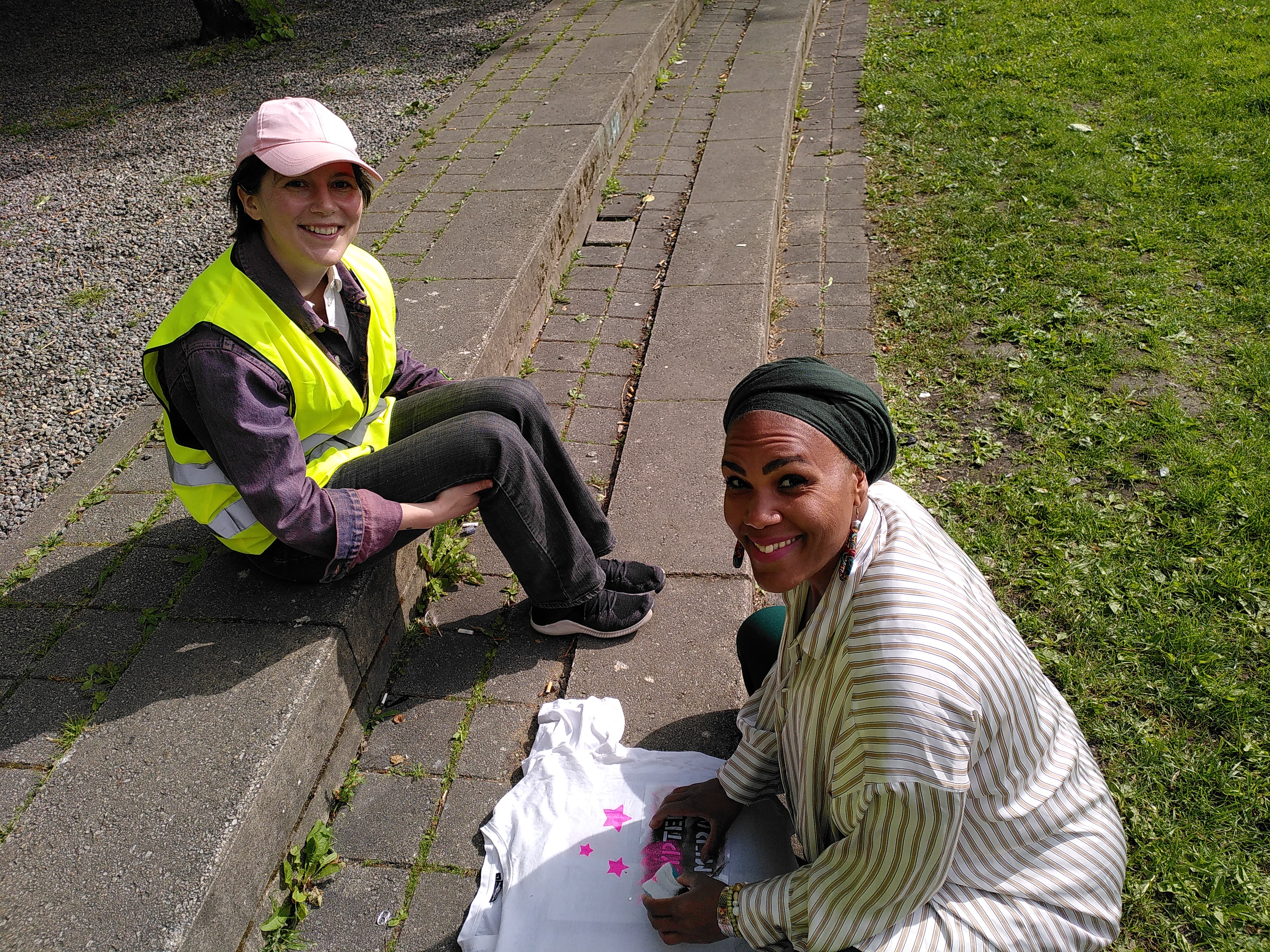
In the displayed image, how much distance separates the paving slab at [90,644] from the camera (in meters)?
2.61

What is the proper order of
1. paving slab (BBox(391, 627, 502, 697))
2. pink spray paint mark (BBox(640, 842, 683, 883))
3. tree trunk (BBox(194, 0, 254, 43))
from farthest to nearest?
tree trunk (BBox(194, 0, 254, 43)) → paving slab (BBox(391, 627, 502, 697)) → pink spray paint mark (BBox(640, 842, 683, 883))

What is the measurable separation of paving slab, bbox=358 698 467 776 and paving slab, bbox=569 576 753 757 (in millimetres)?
385

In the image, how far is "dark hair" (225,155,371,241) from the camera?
7.84 ft

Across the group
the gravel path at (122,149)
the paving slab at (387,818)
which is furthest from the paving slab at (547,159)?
the paving slab at (387,818)

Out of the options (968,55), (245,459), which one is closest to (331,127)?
(245,459)

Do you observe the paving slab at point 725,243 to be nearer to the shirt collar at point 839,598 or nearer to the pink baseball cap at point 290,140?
the pink baseball cap at point 290,140

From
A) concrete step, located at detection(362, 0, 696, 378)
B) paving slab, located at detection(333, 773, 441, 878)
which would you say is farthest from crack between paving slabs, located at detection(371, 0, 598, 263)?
paving slab, located at detection(333, 773, 441, 878)

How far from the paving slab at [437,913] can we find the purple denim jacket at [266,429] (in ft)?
2.81

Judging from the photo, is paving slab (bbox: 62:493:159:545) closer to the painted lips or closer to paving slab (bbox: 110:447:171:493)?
paving slab (bbox: 110:447:171:493)

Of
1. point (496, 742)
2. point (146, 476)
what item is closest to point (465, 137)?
point (146, 476)

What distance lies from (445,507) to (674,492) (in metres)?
1.16

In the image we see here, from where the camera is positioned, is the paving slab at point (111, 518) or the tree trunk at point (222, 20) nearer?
the paving slab at point (111, 518)

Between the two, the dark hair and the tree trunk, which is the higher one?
the dark hair

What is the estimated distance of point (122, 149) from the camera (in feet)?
22.5
